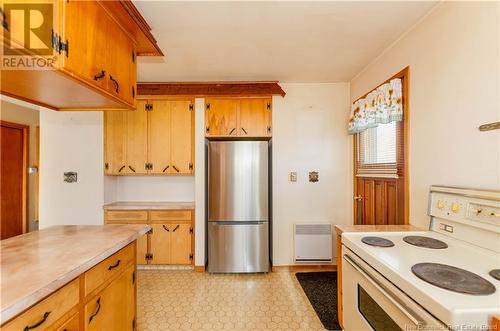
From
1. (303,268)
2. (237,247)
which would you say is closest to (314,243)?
(303,268)

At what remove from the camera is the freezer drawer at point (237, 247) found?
9.61 feet

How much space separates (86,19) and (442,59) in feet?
6.86

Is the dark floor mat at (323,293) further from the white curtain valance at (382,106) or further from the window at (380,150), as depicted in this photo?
the white curtain valance at (382,106)

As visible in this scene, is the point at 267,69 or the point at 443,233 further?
the point at 267,69

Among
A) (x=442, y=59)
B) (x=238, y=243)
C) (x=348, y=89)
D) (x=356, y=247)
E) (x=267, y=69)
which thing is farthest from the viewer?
(x=348, y=89)

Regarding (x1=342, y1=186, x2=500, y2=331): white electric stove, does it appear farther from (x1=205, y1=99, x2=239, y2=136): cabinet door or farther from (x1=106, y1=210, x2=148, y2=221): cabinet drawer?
(x1=106, y1=210, x2=148, y2=221): cabinet drawer

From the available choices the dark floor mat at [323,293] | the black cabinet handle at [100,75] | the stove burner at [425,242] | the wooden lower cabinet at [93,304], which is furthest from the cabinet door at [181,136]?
Result: the stove burner at [425,242]

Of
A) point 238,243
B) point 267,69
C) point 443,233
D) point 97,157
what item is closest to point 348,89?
point 267,69

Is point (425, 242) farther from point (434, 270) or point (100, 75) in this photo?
point (100, 75)

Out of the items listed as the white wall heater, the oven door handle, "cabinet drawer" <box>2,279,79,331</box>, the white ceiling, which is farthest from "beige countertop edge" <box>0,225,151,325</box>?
the white wall heater

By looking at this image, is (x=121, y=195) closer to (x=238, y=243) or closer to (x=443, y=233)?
(x=238, y=243)

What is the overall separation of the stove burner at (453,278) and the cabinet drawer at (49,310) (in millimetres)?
1441

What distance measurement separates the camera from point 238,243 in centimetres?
294

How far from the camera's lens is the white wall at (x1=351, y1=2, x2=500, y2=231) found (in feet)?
4.21
